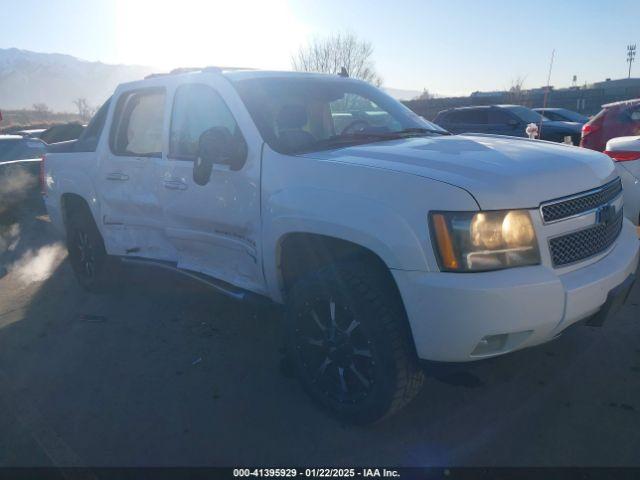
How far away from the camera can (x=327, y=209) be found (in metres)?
2.70

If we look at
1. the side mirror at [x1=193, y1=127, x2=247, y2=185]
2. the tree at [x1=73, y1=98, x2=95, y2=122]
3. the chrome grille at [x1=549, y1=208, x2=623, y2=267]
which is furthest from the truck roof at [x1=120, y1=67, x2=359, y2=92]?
the tree at [x1=73, y1=98, x2=95, y2=122]

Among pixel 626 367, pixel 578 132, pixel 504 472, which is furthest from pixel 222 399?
pixel 578 132

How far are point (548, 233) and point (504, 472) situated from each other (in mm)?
1143

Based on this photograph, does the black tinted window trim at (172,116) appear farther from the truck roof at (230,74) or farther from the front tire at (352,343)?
the front tire at (352,343)

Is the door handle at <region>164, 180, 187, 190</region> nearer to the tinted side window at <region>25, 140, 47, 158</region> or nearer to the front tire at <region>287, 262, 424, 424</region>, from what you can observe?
the front tire at <region>287, 262, 424, 424</region>

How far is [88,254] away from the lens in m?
5.18

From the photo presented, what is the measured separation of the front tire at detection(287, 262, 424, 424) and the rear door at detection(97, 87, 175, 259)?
1.59 meters

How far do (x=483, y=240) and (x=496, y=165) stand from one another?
464mm

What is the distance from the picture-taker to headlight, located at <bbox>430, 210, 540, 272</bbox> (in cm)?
234

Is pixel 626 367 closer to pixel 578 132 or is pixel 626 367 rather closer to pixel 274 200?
pixel 274 200

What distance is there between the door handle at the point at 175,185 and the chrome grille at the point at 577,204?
2.35 meters

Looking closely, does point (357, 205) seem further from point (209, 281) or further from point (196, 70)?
point (196, 70)

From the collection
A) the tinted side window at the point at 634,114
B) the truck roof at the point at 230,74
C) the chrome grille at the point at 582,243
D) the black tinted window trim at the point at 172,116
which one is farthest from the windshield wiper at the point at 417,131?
the tinted side window at the point at 634,114

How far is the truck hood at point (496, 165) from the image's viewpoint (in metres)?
2.40
